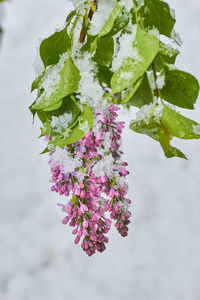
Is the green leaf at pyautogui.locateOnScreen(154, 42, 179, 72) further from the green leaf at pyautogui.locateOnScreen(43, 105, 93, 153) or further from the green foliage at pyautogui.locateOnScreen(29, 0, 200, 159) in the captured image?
the green leaf at pyautogui.locateOnScreen(43, 105, 93, 153)

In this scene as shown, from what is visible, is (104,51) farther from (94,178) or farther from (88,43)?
(94,178)

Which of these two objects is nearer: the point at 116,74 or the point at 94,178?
the point at 116,74

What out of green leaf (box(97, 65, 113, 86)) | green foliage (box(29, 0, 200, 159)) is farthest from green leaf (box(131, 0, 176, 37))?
green leaf (box(97, 65, 113, 86))

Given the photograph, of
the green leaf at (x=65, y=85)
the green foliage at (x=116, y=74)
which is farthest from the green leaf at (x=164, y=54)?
the green leaf at (x=65, y=85)

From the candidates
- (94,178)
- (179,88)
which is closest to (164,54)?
(179,88)

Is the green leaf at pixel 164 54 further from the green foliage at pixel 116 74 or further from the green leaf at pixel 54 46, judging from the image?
the green leaf at pixel 54 46

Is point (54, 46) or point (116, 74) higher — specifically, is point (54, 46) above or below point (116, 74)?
above
